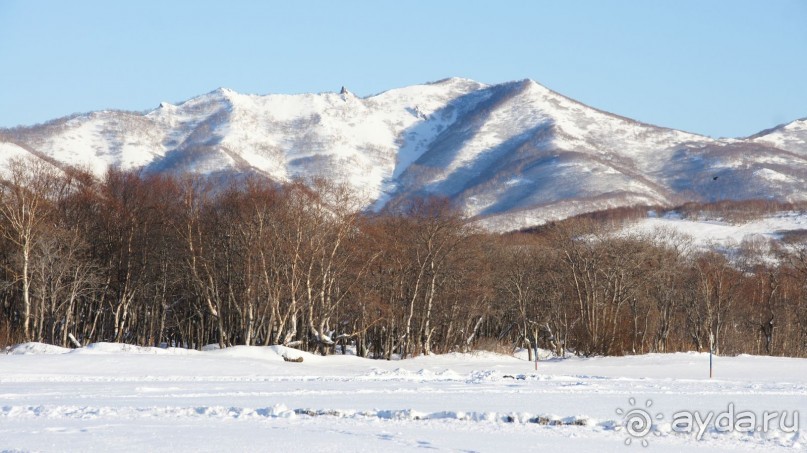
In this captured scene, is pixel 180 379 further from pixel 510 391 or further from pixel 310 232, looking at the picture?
pixel 310 232

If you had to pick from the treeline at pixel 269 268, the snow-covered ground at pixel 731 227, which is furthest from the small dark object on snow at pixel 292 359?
the snow-covered ground at pixel 731 227

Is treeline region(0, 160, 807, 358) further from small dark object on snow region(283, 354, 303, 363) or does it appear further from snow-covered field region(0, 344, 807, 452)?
snow-covered field region(0, 344, 807, 452)

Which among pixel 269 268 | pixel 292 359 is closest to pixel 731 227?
pixel 269 268

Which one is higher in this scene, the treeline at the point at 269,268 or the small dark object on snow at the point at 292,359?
the treeline at the point at 269,268

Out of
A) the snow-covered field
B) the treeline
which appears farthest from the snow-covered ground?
the snow-covered field

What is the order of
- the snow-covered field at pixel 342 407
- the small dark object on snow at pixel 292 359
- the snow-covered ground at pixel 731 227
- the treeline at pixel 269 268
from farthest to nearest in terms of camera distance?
the snow-covered ground at pixel 731 227 → the treeline at pixel 269 268 → the small dark object on snow at pixel 292 359 → the snow-covered field at pixel 342 407

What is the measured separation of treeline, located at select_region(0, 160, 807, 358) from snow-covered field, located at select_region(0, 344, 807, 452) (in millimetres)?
13472

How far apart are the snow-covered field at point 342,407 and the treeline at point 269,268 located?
1347cm

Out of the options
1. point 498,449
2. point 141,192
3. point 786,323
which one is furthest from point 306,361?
point 786,323

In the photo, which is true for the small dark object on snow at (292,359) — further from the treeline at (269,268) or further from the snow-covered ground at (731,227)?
the snow-covered ground at (731,227)

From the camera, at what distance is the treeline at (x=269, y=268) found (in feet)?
155

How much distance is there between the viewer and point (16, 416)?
17.6 meters

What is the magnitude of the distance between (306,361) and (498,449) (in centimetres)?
2603

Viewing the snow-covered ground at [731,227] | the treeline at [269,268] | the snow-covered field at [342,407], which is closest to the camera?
the snow-covered field at [342,407]
